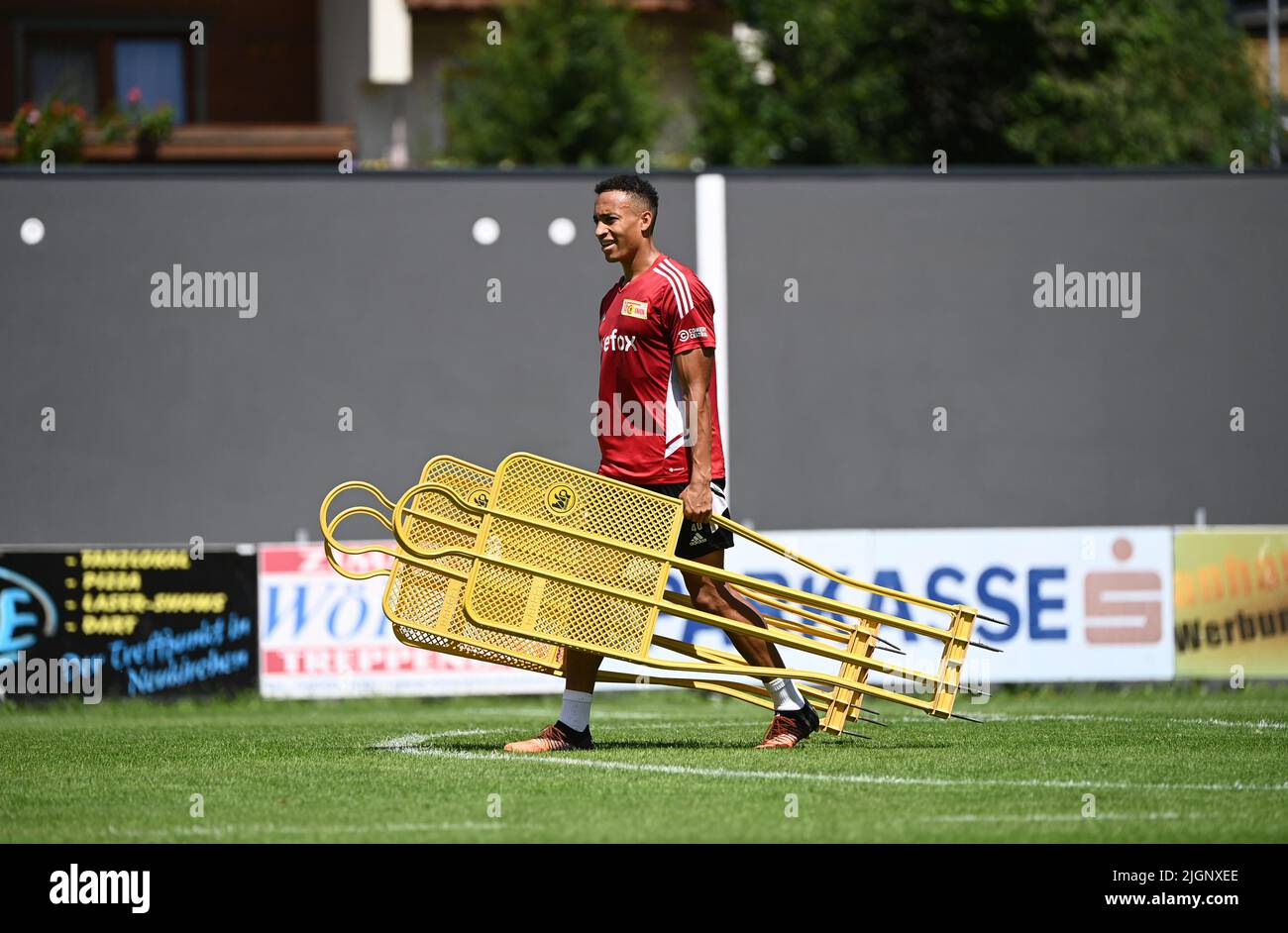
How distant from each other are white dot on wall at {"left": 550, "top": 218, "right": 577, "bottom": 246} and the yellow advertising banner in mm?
5021

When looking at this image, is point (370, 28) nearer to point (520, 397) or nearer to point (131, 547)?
point (520, 397)

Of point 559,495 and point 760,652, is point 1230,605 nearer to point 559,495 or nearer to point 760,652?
point 760,652

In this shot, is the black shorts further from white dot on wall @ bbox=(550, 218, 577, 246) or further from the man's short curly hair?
white dot on wall @ bbox=(550, 218, 577, 246)

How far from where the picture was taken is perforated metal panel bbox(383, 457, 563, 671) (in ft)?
25.0

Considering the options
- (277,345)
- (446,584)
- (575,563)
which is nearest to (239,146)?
(277,345)

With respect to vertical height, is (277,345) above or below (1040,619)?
above

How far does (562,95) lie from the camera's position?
1003 inches

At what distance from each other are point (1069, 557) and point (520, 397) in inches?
170

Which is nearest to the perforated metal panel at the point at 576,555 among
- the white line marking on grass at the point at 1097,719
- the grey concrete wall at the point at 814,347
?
the white line marking on grass at the point at 1097,719

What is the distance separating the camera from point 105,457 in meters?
14.1

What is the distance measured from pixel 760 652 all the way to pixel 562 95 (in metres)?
18.4

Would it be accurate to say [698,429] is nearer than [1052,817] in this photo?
No

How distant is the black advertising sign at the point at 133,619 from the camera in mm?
12109

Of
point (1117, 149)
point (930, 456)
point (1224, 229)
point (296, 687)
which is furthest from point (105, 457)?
point (1117, 149)
